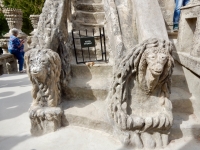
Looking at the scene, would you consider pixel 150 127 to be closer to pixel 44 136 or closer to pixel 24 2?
pixel 44 136

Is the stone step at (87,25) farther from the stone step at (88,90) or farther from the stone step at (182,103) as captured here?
the stone step at (182,103)

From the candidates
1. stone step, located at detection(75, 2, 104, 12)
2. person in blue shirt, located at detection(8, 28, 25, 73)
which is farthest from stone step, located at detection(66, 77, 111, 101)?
person in blue shirt, located at detection(8, 28, 25, 73)

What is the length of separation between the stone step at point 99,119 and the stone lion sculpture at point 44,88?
16cm

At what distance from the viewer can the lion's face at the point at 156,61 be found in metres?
1.70

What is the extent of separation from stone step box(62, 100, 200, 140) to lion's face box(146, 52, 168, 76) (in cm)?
85

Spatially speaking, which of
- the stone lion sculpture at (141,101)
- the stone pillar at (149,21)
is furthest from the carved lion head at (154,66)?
the stone pillar at (149,21)

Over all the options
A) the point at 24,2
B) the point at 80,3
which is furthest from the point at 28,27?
the point at 80,3

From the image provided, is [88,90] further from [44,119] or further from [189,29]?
[189,29]

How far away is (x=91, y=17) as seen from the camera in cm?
442

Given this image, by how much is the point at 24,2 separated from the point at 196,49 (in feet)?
58.7

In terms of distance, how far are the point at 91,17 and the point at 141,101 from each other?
3.04m

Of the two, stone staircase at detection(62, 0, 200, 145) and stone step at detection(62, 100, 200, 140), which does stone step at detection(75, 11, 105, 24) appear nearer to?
stone staircase at detection(62, 0, 200, 145)

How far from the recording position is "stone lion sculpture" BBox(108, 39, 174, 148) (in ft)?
6.03

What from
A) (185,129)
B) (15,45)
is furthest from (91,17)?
(15,45)
